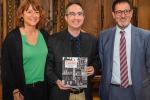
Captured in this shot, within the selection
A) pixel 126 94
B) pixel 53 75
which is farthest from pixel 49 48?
pixel 126 94

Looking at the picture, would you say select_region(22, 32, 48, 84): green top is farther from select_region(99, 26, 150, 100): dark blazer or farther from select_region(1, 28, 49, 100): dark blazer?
select_region(99, 26, 150, 100): dark blazer

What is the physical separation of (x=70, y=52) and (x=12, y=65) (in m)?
0.59

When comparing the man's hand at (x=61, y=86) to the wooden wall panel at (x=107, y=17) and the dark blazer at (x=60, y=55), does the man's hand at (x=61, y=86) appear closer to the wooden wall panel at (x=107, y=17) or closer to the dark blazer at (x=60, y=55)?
the dark blazer at (x=60, y=55)

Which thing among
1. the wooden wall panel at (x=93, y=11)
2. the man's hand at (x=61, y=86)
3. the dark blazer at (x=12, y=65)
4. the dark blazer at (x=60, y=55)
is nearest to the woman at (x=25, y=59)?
the dark blazer at (x=12, y=65)

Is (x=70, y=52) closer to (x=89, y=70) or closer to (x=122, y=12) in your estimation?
(x=89, y=70)

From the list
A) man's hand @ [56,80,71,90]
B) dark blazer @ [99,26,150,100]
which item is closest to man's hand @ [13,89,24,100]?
man's hand @ [56,80,71,90]

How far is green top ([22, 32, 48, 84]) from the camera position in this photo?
3.27m

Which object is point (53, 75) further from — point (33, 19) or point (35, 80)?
point (33, 19)

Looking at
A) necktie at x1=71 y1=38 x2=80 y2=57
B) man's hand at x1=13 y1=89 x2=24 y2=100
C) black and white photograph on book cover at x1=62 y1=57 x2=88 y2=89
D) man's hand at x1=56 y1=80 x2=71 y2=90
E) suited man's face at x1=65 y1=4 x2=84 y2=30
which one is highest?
suited man's face at x1=65 y1=4 x2=84 y2=30

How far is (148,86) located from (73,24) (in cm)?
90

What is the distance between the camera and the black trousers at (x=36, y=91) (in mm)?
3319

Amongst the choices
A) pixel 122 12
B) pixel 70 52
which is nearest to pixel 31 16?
pixel 70 52

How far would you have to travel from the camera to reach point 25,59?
327 centimetres

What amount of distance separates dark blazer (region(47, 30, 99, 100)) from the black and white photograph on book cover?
0.28 ft
